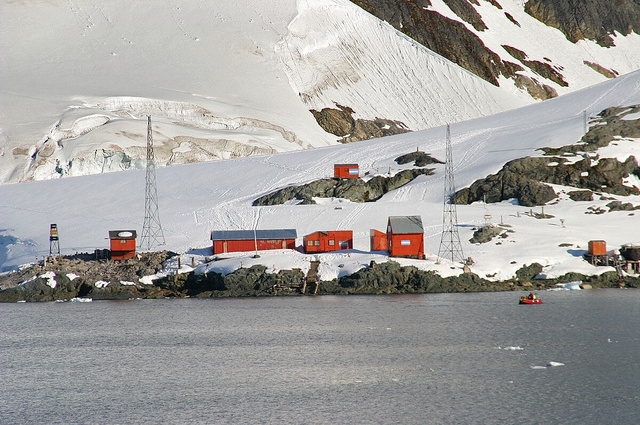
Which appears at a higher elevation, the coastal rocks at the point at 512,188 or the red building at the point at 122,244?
the coastal rocks at the point at 512,188

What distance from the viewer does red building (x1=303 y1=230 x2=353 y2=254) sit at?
67688 mm

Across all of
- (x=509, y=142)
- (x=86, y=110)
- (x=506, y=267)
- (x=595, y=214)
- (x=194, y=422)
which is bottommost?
(x=194, y=422)

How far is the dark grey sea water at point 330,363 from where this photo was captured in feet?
97.2

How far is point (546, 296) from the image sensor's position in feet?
192

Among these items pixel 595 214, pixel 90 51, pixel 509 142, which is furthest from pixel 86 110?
pixel 595 214

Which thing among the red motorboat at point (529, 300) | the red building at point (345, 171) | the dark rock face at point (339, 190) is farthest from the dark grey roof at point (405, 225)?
the red building at point (345, 171)

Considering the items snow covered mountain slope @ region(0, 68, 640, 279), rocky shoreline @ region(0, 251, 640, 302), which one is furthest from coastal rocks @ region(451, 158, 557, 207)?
rocky shoreline @ region(0, 251, 640, 302)

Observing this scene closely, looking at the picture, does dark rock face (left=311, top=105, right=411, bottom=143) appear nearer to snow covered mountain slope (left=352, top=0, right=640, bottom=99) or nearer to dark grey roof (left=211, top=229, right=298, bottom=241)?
snow covered mountain slope (left=352, top=0, right=640, bottom=99)

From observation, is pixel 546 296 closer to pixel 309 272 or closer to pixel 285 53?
pixel 309 272

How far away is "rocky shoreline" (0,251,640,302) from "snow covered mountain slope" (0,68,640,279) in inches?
47.4

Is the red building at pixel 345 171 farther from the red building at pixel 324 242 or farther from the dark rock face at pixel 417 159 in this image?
the red building at pixel 324 242

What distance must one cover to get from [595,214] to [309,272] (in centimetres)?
3208

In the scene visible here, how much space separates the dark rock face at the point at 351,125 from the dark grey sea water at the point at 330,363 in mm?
91610

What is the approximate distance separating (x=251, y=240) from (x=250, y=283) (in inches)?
317
